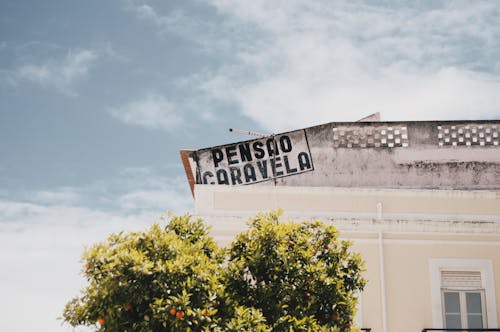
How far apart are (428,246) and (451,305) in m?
1.13

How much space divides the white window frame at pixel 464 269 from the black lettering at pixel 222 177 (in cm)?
558

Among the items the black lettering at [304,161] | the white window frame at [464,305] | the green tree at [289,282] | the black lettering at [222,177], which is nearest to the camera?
the green tree at [289,282]

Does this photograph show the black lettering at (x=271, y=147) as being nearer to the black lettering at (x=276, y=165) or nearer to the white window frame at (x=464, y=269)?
the black lettering at (x=276, y=165)

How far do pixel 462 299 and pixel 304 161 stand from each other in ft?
17.9

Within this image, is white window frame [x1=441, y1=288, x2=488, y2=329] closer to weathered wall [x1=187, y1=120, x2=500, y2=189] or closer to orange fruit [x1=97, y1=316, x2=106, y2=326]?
weathered wall [x1=187, y1=120, x2=500, y2=189]

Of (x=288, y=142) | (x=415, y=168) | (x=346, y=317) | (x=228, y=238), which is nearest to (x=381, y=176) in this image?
(x=415, y=168)

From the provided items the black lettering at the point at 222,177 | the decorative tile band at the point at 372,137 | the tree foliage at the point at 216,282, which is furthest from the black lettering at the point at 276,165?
the tree foliage at the point at 216,282

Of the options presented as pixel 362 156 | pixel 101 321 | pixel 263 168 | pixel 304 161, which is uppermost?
pixel 362 156

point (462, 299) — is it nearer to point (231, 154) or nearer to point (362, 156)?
point (362, 156)

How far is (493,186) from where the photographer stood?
17.0 metres

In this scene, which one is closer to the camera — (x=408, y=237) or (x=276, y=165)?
(x=408, y=237)

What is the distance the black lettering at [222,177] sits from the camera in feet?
55.6

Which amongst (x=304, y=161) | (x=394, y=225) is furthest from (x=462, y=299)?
(x=304, y=161)

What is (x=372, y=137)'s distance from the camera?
17.2 meters
